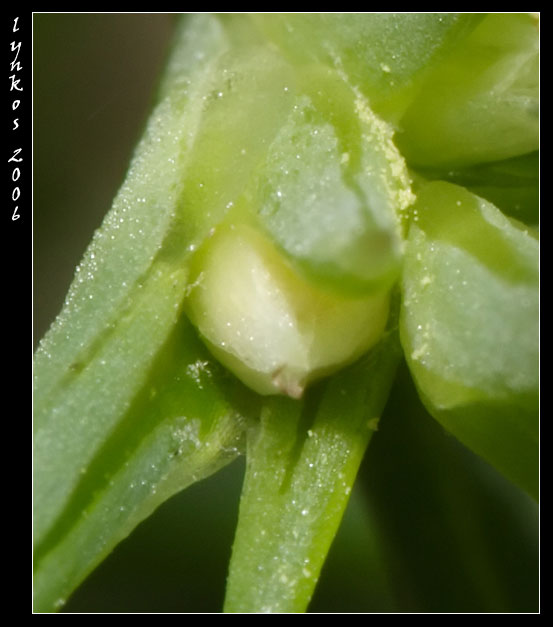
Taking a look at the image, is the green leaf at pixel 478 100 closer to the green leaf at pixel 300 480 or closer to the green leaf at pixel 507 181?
the green leaf at pixel 507 181

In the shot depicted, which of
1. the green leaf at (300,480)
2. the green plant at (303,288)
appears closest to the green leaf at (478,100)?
the green plant at (303,288)

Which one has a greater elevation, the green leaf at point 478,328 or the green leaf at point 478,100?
the green leaf at point 478,100

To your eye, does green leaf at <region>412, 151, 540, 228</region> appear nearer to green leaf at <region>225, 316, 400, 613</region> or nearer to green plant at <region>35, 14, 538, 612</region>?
green plant at <region>35, 14, 538, 612</region>

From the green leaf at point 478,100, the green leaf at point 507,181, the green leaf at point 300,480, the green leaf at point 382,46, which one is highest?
the green leaf at point 382,46

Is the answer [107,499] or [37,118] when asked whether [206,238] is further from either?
[37,118]

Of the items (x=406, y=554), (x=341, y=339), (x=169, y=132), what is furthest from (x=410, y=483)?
(x=169, y=132)

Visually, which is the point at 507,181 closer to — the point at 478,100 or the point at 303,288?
the point at 478,100
